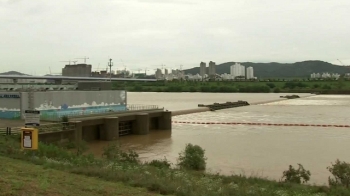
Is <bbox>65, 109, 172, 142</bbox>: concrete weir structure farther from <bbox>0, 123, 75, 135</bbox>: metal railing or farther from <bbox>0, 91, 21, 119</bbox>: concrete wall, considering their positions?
<bbox>0, 91, 21, 119</bbox>: concrete wall

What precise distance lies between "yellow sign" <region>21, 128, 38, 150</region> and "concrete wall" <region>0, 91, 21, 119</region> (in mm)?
18772

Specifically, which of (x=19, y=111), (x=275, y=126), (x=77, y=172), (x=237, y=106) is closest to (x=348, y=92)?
(x=237, y=106)

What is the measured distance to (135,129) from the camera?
33375 millimetres

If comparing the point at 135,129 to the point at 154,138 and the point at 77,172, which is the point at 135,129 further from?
the point at 77,172

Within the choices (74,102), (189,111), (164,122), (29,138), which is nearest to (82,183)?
(29,138)

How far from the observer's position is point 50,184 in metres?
7.64

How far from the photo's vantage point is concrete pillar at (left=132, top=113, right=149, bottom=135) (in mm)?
33084

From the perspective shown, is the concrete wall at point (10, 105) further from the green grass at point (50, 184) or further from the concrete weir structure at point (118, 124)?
the green grass at point (50, 184)

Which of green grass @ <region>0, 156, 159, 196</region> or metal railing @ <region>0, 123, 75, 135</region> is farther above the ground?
green grass @ <region>0, 156, 159, 196</region>

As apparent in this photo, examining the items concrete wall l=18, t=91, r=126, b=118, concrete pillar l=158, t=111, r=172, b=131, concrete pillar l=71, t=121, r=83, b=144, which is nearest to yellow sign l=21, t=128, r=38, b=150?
concrete pillar l=71, t=121, r=83, b=144

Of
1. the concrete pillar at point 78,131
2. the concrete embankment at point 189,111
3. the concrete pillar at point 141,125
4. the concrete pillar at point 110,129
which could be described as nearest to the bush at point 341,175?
the concrete pillar at point 78,131

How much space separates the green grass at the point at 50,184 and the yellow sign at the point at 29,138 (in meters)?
1.65

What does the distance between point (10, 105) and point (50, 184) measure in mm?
23957

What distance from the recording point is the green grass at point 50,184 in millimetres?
6914
